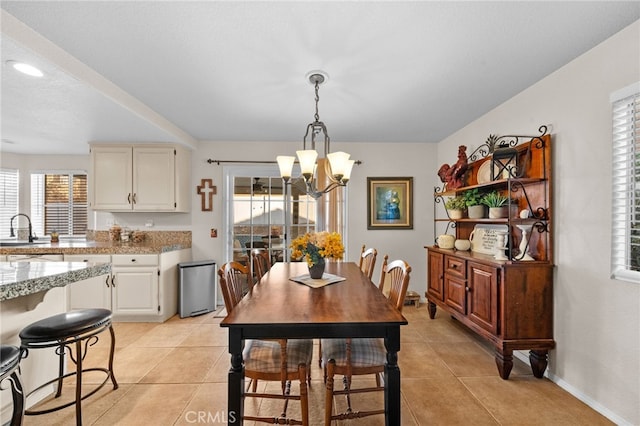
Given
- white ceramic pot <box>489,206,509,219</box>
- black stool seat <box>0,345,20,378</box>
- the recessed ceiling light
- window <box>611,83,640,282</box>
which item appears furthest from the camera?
white ceramic pot <box>489,206,509,219</box>


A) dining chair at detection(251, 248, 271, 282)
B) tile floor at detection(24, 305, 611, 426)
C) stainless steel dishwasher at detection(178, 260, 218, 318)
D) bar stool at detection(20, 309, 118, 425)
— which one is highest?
dining chair at detection(251, 248, 271, 282)

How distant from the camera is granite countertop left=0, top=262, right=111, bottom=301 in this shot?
4.68 ft

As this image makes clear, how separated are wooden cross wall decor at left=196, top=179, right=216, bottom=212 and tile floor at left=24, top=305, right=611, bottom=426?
1775 millimetres

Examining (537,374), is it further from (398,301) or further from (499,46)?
(499,46)

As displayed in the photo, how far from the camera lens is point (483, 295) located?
8.20 ft

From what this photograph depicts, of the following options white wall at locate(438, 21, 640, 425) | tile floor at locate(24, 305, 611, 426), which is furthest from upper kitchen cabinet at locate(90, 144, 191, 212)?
white wall at locate(438, 21, 640, 425)

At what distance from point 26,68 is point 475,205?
383 cm

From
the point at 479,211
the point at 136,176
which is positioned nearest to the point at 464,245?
the point at 479,211

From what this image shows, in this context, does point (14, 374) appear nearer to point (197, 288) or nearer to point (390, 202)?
point (197, 288)

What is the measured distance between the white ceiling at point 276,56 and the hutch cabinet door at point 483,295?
1.59 meters

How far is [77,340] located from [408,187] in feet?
13.0

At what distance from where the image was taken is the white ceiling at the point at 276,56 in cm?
156

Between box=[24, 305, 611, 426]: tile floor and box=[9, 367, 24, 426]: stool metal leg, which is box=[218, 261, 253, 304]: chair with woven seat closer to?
box=[24, 305, 611, 426]: tile floor

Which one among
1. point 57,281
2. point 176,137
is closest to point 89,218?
point 176,137
